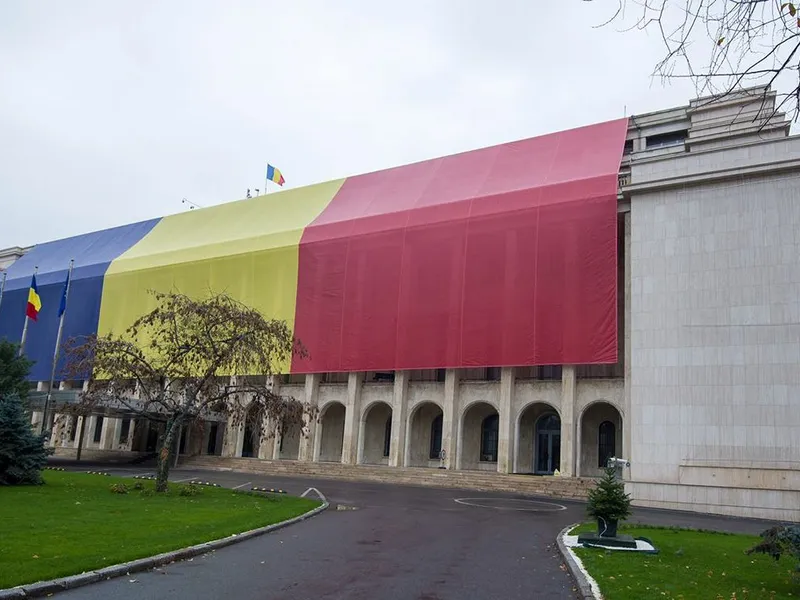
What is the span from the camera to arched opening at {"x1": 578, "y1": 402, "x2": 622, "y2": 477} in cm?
3891

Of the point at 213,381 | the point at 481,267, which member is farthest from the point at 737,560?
the point at 481,267

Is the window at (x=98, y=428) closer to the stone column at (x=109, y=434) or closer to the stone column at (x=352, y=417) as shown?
the stone column at (x=109, y=434)

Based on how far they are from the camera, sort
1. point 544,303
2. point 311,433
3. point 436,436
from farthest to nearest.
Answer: point 311,433, point 436,436, point 544,303

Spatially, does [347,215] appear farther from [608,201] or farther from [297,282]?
[608,201]

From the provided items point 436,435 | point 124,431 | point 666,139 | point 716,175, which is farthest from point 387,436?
point 716,175

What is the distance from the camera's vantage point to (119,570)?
962 centimetres

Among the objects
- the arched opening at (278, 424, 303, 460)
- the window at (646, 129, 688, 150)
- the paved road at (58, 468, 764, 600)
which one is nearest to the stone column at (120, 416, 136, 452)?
the arched opening at (278, 424, 303, 460)

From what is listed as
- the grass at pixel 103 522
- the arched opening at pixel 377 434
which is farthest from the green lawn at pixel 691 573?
the arched opening at pixel 377 434

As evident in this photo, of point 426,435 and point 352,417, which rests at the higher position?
point 352,417

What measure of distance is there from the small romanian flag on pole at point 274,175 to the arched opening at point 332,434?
20.0 meters

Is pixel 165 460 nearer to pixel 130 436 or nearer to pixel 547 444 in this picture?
pixel 547 444

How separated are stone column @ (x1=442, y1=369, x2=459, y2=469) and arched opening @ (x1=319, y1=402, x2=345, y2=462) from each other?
11.1m

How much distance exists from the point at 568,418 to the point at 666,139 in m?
19.4

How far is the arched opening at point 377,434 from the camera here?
45906 millimetres
